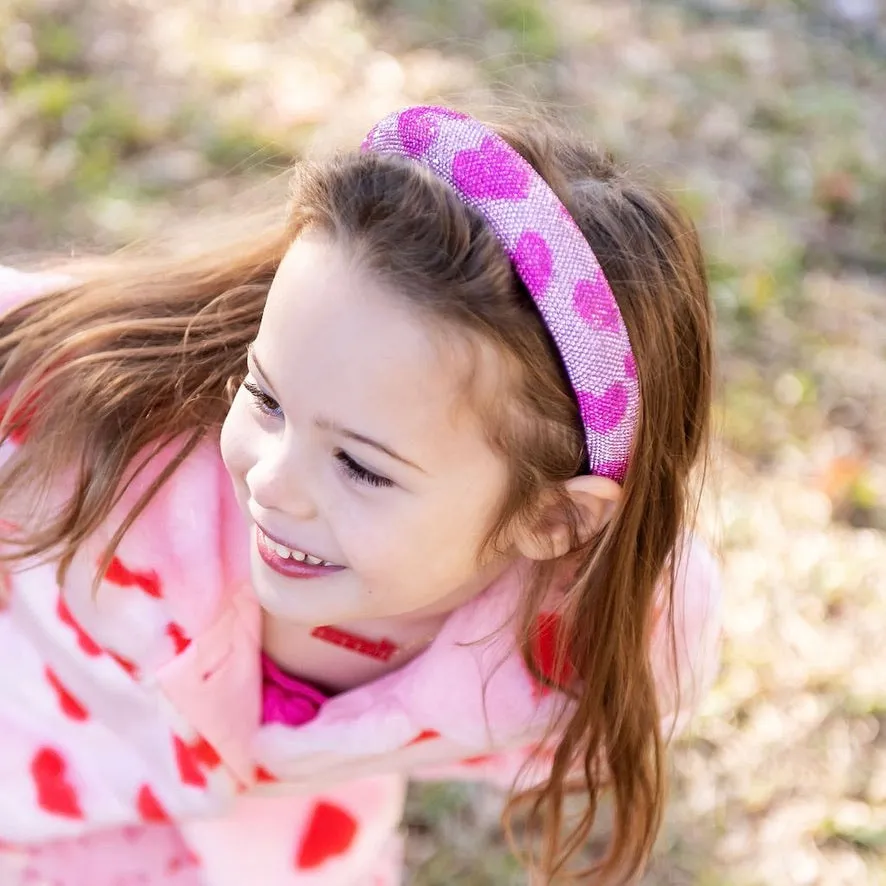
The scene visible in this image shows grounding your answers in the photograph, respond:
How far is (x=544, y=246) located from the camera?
3.41 feet

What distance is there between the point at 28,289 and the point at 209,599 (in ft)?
1.31

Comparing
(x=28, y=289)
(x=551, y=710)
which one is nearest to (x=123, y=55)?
(x=28, y=289)

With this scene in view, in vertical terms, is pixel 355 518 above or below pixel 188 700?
above

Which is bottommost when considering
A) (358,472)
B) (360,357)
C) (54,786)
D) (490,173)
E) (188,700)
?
(54,786)

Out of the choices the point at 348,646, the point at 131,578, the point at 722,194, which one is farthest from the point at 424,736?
the point at 722,194

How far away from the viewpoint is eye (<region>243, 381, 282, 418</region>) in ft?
3.74

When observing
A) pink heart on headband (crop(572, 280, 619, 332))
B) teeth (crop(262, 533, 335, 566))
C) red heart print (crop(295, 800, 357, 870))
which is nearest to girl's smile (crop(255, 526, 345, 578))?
teeth (crop(262, 533, 335, 566))

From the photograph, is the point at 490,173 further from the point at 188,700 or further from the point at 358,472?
the point at 188,700

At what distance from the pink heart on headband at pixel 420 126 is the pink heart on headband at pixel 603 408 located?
24 centimetres

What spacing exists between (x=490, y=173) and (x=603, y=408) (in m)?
0.22

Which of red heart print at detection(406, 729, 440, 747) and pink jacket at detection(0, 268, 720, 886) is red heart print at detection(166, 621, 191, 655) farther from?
red heart print at detection(406, 729, 440, 747)

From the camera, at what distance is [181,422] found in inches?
52.9

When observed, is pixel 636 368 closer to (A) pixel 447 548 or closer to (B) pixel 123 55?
(A) pixel 447 548

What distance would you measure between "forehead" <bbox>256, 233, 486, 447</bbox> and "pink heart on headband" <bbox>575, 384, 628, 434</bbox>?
0.10 metres
